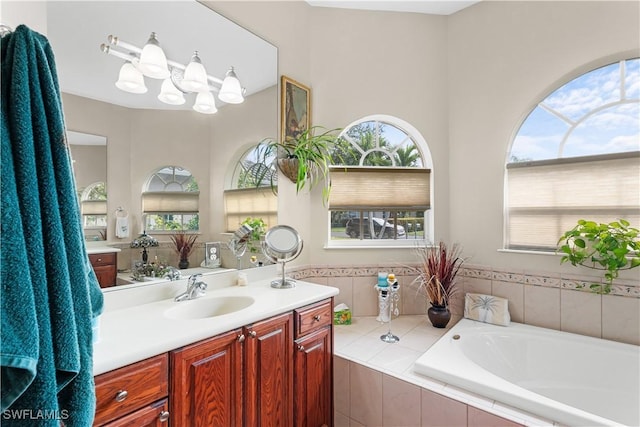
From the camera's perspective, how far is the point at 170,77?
161 centimetres

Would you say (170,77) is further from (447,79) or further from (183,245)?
(447,79)

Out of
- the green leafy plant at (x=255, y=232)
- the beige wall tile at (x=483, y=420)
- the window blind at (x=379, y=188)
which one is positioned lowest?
the beige wall tile at (x=483, y=420)

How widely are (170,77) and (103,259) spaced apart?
979mm

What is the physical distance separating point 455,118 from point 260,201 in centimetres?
183

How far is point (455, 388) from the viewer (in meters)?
1.54

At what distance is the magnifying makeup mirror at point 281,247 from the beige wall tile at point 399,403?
0.79m

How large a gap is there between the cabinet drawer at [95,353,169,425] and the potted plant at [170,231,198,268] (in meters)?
0.70

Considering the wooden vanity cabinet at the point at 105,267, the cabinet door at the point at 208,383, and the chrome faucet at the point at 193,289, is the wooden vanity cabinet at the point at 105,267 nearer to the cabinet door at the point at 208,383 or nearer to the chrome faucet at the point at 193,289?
the chrome faucet at the point at 193,289

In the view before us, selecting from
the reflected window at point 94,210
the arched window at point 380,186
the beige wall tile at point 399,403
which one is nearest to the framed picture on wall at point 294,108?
the arched window at point 380,186

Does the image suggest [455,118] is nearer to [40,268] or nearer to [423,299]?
[423,299]

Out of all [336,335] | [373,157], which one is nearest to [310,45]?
[373,157]

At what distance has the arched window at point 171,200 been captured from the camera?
1.56 metres

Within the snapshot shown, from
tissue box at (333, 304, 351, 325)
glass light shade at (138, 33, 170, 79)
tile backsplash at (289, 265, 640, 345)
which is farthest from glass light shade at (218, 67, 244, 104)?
tissue box at (333, 304, 351, 325)

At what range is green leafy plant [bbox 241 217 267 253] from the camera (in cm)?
200
